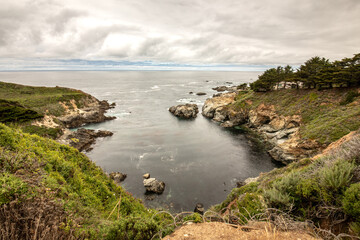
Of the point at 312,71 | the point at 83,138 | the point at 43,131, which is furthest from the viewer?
the point at 312,71

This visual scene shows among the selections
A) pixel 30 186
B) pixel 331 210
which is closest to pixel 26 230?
pixel 30 186

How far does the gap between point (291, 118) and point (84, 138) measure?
181 feet

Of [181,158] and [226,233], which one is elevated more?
[226,233]

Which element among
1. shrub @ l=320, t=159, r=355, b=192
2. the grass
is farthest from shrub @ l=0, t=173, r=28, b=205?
the grass

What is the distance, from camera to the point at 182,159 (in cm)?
3719

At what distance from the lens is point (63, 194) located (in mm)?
9031

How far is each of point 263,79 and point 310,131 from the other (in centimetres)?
3496

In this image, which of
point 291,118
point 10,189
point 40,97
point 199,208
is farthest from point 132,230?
point 40,97

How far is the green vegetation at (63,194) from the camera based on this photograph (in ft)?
16.4

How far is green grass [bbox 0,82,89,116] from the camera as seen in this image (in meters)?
57.7

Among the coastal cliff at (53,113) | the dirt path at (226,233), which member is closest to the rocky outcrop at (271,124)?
the dirt path at (226,233)

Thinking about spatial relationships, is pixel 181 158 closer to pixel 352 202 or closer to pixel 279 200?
pixel 279 200

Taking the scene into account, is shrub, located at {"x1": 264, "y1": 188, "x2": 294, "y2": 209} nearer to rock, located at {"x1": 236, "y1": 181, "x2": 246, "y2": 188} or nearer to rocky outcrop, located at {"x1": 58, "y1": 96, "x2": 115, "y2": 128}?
rock, located at {"x1": 236, "y1": 181, "x2": 246, "y2": 188}

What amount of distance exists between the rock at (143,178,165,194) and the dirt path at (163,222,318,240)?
2223cm
